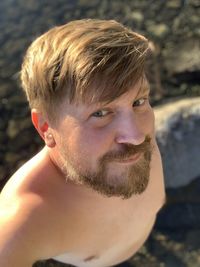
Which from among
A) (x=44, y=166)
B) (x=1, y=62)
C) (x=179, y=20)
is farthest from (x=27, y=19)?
(x=44, y=166)

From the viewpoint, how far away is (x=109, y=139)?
4.23ft

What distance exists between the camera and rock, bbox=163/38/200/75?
3094mm

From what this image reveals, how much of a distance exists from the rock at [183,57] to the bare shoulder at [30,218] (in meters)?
1.76

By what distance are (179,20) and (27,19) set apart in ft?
3.47

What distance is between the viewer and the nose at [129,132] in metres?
1.28

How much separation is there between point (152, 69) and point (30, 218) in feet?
6.37

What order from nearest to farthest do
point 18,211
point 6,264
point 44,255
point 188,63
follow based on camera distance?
point 6,264
point 18,211
point 44,255
point 188,63

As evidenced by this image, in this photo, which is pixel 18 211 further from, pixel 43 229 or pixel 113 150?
pixel 113 150

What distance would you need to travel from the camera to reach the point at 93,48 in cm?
129

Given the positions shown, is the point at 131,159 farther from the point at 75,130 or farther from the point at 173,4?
the point at 173,4

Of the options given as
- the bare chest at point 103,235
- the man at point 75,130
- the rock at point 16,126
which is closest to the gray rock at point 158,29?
the rock at point 16,126

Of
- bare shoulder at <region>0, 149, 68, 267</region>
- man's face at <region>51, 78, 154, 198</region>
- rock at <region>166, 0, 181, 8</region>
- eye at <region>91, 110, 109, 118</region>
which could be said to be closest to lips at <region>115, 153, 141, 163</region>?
man's face at <region>51, 78, 154, 198</region>

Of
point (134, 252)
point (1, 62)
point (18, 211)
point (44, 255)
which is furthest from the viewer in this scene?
point (1, 62)

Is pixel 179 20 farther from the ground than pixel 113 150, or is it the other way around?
pixel 113 150
